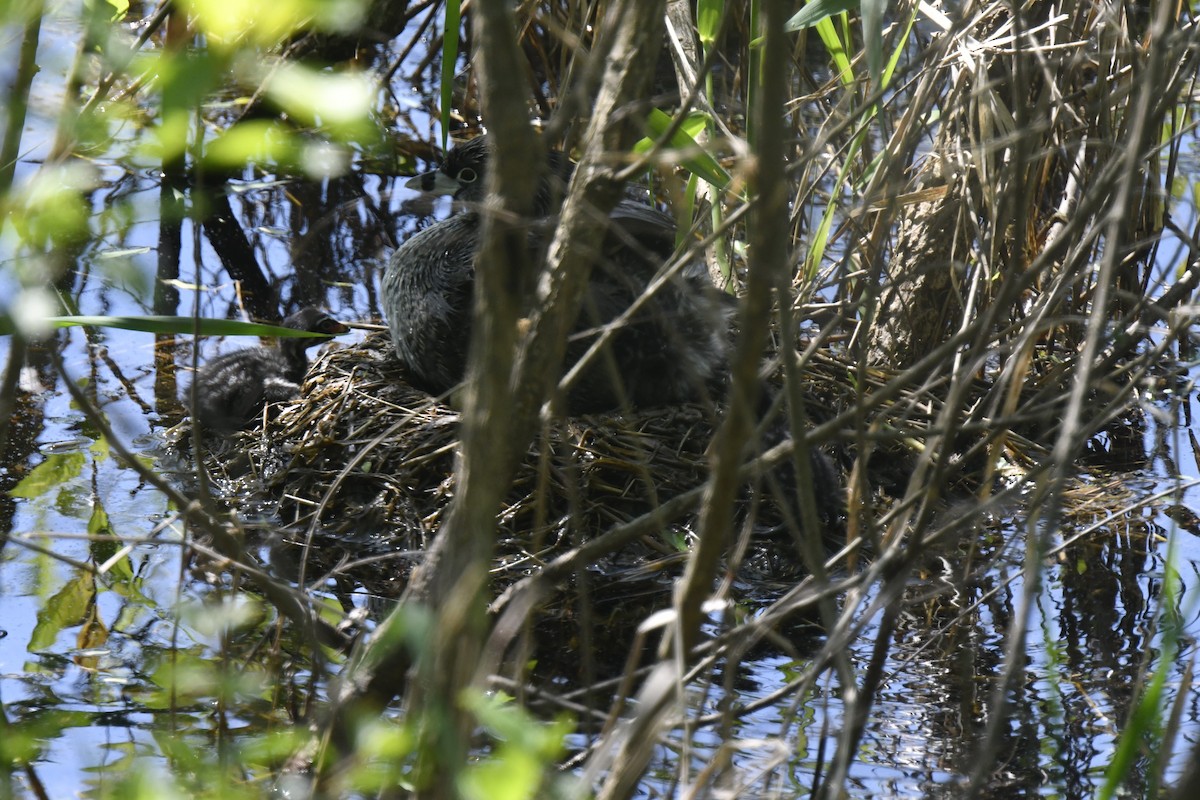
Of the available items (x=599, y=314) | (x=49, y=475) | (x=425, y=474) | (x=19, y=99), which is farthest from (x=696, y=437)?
(x=19, y=99)

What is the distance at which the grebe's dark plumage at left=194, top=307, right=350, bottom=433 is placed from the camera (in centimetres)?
415

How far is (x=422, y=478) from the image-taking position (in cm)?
370

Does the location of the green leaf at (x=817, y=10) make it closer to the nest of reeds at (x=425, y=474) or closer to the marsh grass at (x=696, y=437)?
the marsh grass at (x=696, y=437)

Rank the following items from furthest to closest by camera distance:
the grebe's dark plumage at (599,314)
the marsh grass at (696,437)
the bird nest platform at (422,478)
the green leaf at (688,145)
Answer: the grebe's dark plumage at (599,314), the bird nest platform at (422,478), the green leaf at (688,145), the marsh grass at (696,437)

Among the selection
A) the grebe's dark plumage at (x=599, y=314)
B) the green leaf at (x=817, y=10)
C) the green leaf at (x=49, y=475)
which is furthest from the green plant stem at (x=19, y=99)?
the green leaf at (x=49, y=475)

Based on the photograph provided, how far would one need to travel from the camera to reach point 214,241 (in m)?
5.46

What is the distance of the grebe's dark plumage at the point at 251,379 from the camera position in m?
4.15

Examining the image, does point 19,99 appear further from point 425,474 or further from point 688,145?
point 425,474

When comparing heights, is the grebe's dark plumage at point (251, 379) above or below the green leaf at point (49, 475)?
above

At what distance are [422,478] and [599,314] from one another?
2.31 feet

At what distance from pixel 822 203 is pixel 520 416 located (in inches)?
162

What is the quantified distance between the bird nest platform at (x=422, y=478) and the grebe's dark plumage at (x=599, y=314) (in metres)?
0.09

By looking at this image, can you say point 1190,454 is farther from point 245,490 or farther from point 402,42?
point 402,42

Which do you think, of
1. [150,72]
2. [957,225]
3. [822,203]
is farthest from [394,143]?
[150,72]
